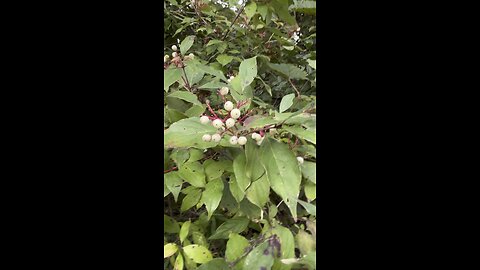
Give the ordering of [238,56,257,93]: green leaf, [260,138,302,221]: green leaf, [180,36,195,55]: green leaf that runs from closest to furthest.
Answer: [260,138,302,221]: green leaf → [238,56,257,93]: green leaf → [180,36,195,55]: green leaf

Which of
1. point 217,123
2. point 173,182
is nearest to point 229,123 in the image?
point 217,123

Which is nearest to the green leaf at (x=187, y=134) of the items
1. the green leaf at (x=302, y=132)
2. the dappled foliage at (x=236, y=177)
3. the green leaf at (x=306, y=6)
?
the dappled foliage at (x=236, y=177)

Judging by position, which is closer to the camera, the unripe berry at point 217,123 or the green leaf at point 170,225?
the unripe berry at point 217,123

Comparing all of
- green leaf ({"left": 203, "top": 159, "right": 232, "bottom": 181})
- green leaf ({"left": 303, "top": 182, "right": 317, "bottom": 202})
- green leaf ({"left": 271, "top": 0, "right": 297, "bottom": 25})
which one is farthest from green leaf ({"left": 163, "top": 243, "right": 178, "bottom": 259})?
green leaf ({"left": 271, "top": 0, "right": 297, "bottom": 25})

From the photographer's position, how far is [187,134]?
1.83ft

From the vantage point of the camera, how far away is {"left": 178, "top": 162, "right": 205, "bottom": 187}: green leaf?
2.01 feet

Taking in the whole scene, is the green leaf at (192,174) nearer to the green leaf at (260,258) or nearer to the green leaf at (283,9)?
the green leaf at (260,258)

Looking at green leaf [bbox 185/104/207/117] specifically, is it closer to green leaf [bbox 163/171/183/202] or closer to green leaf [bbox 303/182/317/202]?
green leaf [bbox 163/171/183/202]

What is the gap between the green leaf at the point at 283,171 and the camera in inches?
19.6

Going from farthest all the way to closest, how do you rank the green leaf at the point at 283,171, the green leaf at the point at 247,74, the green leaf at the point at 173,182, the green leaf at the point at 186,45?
1. the green leaf at the point at 186,45
2. the green leaf at the point at 247,74
3. the green leaf at the point at 173,182
4. the green leaf at the point at 283,171

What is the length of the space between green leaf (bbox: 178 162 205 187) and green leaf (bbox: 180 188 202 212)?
4 centimetres
